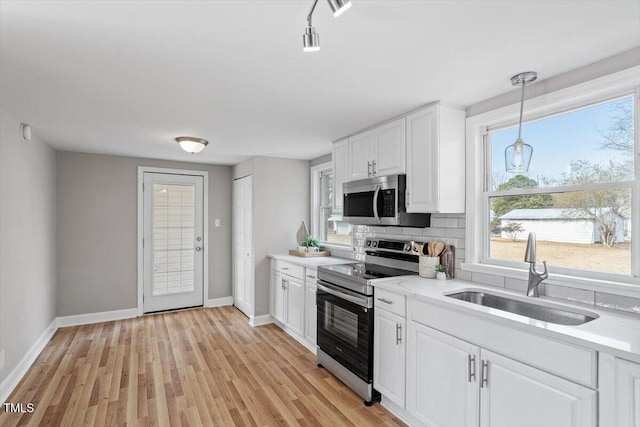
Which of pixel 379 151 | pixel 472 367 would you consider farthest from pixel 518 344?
pixel 379 151

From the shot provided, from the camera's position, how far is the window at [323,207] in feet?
15.2

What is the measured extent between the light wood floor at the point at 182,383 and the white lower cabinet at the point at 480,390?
464 millimetres

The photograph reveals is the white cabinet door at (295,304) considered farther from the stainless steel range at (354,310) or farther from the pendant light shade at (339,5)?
the pendant light shade at (339,5)

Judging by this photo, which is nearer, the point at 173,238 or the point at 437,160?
the point at 437,160

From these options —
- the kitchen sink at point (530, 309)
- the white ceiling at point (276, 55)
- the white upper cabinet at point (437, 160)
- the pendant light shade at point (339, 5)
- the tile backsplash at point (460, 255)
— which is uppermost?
the white ceiling at point (276, 55)

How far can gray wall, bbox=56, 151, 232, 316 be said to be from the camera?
14.5ft

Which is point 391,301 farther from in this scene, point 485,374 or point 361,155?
point 361,155

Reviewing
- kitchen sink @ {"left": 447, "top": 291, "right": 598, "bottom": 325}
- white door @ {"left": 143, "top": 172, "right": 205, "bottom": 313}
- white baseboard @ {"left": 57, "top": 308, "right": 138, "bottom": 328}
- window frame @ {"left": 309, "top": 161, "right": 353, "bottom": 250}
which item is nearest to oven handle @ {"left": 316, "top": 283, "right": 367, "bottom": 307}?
kitchen sink @ {"left": 447, "top": 291, "right": 598, "bottom": 325}

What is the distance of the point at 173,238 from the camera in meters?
5.07

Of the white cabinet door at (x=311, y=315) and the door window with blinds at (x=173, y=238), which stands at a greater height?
the door window with blinds at (x=173, y=238)

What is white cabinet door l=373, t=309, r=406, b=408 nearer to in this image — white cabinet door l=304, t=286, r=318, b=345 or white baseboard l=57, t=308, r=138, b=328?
white cabinet door l=304, t=286, r=318, b=345

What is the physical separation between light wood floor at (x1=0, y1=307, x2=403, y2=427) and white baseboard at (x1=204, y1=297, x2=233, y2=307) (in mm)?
1032

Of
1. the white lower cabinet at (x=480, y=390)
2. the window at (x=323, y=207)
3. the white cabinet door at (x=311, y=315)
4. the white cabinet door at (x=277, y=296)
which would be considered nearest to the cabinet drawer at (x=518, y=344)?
the white lower cabinet at (x=480, y=390)

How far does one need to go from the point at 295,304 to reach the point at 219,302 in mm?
2004
